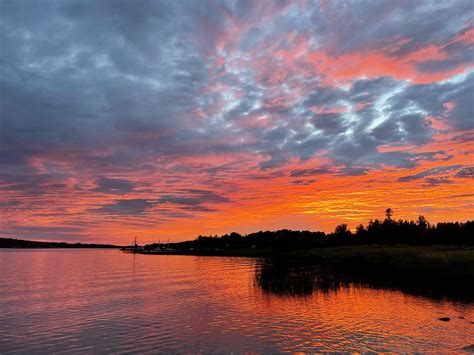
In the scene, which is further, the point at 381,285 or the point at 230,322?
the point at 381,285

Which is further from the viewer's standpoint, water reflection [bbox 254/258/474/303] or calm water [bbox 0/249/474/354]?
water reflection [bbox 254/258/474/303]

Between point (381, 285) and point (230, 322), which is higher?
point (381, 285)

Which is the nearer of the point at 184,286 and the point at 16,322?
the point at 16,322

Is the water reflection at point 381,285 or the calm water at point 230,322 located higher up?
the water reflection at point 381,285

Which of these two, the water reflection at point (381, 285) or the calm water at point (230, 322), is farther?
the water reflection at point (381, 285)

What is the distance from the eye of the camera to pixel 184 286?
64.9m

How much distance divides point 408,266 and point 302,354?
61.2 meters

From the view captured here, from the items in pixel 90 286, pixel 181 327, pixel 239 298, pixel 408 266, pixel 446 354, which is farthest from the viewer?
pixel 408 266

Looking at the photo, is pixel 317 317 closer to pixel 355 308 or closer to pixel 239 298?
pixel 355 308

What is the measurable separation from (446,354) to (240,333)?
1590 cm

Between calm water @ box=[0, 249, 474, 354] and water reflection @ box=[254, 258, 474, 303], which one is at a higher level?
water reflection @ box=[254, 258, 474, 303]

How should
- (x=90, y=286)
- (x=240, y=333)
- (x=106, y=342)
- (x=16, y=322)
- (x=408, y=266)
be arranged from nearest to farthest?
(x=106, y=342), (x=240, y=333), (x=16, y=322), (x=90, y=286), (x=408, y=266)

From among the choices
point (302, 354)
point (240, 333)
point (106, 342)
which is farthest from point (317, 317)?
point (106, 342)

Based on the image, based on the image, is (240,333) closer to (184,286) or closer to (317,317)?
(317,317)
